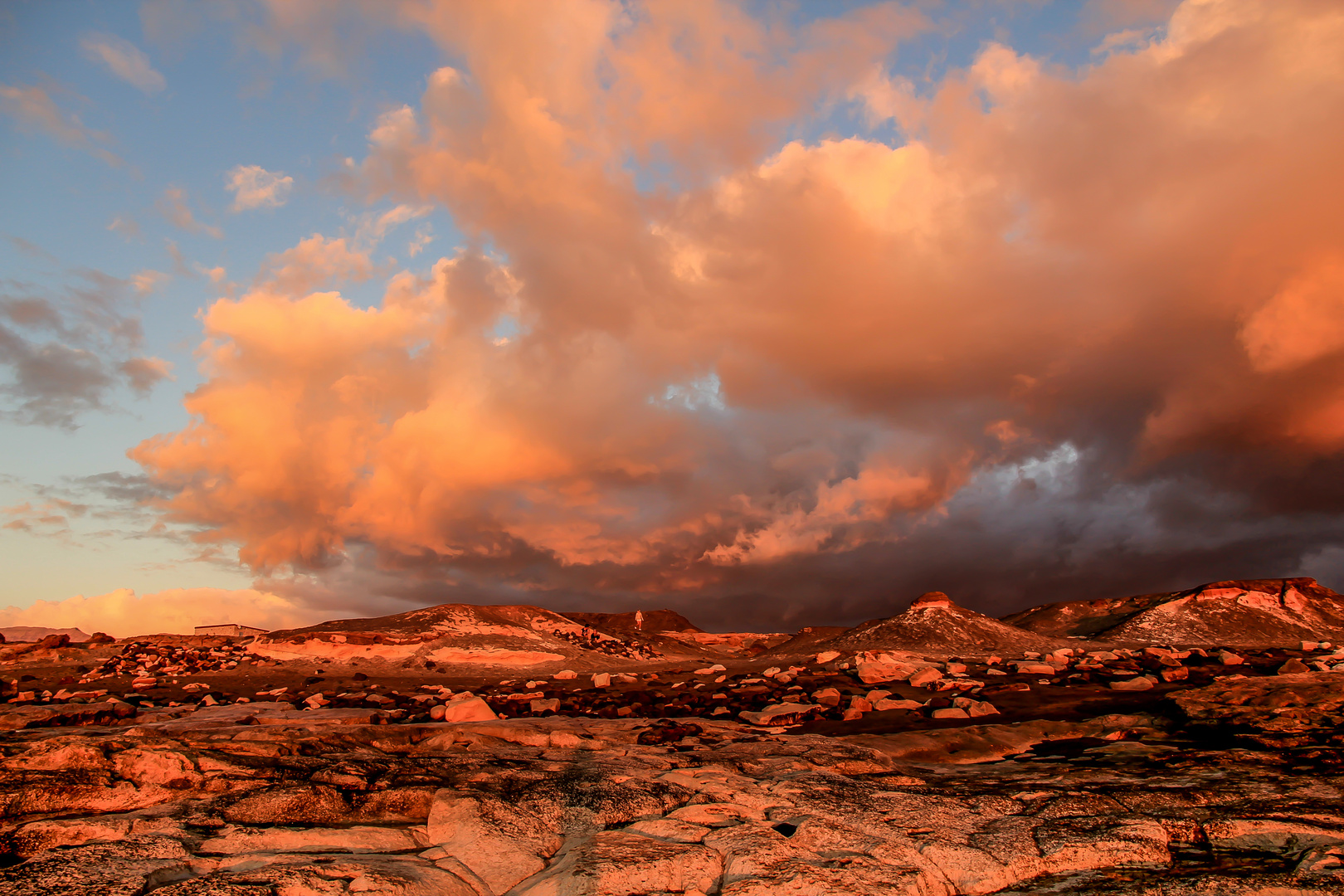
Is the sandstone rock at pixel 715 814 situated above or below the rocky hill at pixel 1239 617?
above

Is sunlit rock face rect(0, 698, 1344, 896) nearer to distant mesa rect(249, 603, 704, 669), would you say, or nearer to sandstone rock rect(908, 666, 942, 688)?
sandstone rock rect(908, 666, 942, 688)

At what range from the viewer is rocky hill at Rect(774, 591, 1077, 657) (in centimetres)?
5456

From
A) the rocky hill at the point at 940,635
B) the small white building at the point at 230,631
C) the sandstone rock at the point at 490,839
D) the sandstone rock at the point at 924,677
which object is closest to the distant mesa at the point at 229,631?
the small white building at the point at 230,631

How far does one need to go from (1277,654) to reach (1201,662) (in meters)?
8.72

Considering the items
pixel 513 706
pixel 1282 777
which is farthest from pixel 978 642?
pixel 1282 777

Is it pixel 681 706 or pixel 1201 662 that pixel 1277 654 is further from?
pixel 681 706

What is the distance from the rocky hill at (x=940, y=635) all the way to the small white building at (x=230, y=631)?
42.8 metres

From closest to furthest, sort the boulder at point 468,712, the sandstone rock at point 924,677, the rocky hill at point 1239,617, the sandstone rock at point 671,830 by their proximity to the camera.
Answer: the sandstone rock at point 671,830, the boulder at point 468,712, the sandstone rock at point 924,677, the rocky hill at point 1239,617

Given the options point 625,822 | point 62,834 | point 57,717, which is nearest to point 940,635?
point 625,822

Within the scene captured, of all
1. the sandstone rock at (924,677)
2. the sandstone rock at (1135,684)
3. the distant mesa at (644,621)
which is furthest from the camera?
the distant mesa at (644,621)

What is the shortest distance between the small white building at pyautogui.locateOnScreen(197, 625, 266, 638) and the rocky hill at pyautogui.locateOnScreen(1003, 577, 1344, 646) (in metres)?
73.0

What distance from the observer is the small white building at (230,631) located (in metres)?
52.0

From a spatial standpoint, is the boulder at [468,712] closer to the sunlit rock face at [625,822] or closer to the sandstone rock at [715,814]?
the sunlit rock face at [625,822]

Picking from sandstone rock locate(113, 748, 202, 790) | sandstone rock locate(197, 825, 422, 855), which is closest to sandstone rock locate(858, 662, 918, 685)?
sandstone rock locate(197, 825, 422, 855)
